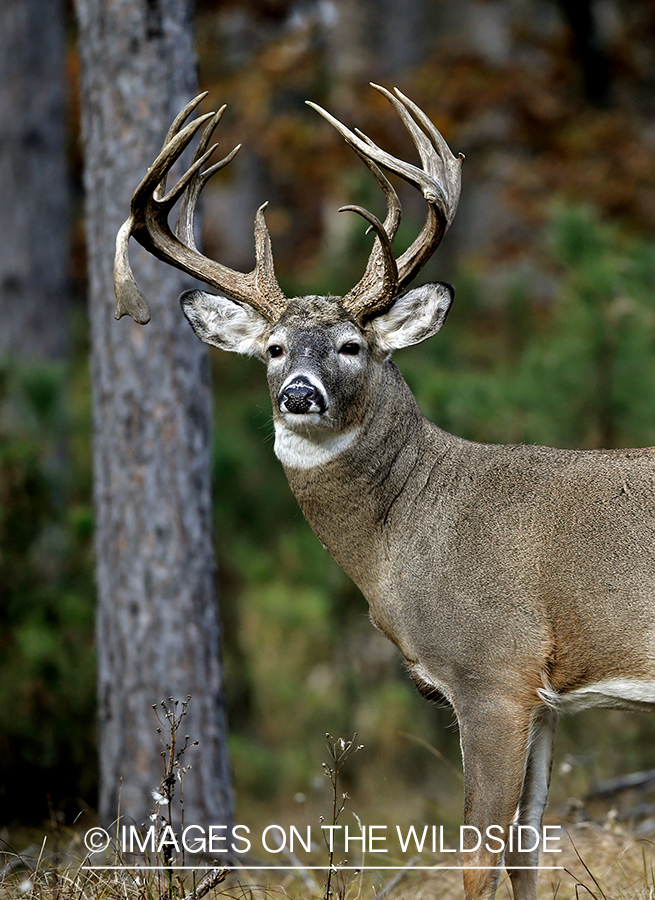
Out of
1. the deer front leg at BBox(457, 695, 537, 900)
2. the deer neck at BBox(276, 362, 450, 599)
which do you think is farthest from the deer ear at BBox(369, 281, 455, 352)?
the deer front leg at BBox(457, 695, 537, 900)

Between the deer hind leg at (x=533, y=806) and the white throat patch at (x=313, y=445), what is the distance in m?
1.34

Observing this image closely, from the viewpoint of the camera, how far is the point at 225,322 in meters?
4.83

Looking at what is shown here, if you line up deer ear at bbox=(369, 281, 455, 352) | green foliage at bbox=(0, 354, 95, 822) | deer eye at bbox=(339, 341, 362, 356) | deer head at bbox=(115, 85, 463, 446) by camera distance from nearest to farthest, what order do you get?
deer head at bbox=(115, 85, 463, 446) → deer eye at bbox=(339, 341, 362, 356) → deer ear at bbox=(369, 281, 455, 352) → green foliage at bbox=(0, 354, 95, 822)

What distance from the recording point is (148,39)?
5355 millimetres

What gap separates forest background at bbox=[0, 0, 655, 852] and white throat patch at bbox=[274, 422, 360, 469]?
4.94 ft

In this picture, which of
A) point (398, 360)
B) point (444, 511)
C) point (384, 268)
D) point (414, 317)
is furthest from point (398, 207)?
point (398, 360)

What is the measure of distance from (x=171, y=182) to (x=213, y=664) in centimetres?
233

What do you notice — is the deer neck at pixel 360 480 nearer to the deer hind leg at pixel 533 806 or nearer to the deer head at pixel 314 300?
the deer head at pixel 314 300

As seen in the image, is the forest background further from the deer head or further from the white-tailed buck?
the deer head

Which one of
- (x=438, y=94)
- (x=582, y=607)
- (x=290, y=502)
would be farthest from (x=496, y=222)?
(x=582, y=607)

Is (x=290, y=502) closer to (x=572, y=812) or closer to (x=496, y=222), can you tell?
(x=572, y=812)

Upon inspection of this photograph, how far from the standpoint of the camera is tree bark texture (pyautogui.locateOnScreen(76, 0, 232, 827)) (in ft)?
17.5

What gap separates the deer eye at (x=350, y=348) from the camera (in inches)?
177

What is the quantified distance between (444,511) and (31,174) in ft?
26.2
